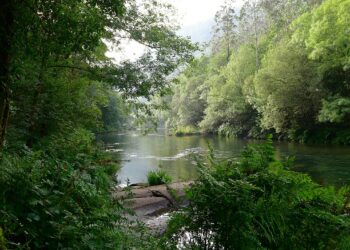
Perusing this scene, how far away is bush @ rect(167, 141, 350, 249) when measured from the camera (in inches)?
143

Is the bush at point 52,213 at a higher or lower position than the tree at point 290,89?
lower

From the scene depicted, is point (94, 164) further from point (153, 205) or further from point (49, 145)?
point (153, 205)

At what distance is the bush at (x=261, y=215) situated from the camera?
3645mm

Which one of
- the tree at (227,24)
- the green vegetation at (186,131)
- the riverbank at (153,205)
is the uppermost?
the tree at (227,24)

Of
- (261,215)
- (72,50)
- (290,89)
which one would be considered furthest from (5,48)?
(290,89)

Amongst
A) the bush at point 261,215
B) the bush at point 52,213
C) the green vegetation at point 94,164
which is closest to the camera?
the bush at point 52,213

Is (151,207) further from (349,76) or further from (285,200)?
(349,76)

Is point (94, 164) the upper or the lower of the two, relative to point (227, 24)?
lower

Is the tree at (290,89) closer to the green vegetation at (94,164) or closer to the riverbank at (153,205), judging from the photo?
the green vegetation at (94,164)

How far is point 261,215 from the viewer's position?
367cm

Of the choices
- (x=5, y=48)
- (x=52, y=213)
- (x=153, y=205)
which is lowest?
(x=153, y=205)

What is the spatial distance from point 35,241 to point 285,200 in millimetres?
2612

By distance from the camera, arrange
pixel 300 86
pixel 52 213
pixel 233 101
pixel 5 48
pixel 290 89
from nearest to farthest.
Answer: pixel 52 213
pixel 5 48
pixel 300 86
pixel 290 89
pixel 233 101

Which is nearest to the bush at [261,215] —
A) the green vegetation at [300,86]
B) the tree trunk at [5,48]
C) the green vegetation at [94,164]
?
the green vegetation at [94,164]
